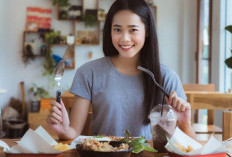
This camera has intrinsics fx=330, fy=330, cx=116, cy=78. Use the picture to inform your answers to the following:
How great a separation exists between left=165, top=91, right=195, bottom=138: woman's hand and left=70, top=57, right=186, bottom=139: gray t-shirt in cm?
30

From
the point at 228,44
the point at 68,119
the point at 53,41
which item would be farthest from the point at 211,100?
the point at 53,41

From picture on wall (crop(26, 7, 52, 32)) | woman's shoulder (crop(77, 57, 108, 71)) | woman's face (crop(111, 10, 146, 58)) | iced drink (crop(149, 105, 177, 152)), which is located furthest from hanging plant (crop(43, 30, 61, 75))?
iced drink (crop(149, 105, 177, 152))

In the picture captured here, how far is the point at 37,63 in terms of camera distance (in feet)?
17.4

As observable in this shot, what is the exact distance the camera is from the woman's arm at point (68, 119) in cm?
119

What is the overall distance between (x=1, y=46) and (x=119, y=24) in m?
3.89

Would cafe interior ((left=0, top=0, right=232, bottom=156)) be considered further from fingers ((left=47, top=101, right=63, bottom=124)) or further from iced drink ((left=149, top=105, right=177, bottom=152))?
iced drink ((left=149, top=105, right=177, bottom=152))

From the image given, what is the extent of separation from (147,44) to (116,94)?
0.29 meters

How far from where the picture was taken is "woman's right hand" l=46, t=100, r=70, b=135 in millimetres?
1168

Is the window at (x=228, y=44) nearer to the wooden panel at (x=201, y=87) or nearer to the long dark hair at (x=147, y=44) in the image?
the wooden panel at (x=201, y=87)

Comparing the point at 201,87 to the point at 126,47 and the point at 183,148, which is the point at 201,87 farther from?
the point at 183,148

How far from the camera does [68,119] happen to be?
1.33 metres

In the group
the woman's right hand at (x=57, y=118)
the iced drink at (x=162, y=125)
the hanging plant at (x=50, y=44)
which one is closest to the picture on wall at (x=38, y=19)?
→ the hanging plant at (x=50, y=44)

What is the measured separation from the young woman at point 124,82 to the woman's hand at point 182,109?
0.89 feet

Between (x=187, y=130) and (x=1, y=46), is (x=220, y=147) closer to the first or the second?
(x=187, y=130)
